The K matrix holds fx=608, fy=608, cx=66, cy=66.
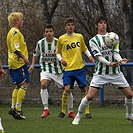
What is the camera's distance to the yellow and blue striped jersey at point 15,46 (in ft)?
40.6

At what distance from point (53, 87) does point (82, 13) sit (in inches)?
536

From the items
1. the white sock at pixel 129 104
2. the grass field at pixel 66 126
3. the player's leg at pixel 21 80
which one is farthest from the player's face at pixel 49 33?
the white sock at pixel 129 104

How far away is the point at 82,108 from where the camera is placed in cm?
1078

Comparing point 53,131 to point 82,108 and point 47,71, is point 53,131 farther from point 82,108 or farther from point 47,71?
point 47,71

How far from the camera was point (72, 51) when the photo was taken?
41.6 ft

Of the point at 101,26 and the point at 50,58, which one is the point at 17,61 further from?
the point at 101,26

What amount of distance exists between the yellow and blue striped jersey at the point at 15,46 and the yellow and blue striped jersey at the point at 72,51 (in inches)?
30.5

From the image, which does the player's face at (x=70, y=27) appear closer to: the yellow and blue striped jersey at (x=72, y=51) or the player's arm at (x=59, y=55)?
the yellow and blue striped jersey at (x=72, y=51)

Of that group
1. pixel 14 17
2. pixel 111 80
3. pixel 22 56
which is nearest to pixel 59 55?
pixel 22 56

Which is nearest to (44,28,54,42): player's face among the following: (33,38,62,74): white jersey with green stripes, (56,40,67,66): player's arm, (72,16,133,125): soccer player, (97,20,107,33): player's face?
(33,38,62,74): white jersey with green stripes

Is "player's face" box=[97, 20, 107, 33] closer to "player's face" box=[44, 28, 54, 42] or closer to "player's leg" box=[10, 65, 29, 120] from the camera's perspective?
"player's face" box=[44, 28, 54, 42]

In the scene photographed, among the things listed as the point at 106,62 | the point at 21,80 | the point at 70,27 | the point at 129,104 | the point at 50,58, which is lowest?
the point at 129,104

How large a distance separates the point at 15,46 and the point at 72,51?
122 centimetres

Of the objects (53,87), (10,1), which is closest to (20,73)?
(53,87)
